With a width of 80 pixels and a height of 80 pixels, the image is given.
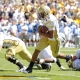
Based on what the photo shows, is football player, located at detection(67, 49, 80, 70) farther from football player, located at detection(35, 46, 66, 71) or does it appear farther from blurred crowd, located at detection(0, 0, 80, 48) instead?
blurred crowd, located at detection(0, 0, 80, 48)

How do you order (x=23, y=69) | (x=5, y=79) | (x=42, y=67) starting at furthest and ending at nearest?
(x=42, y=67)
(x=23, y=69)
(x=5, y=79)

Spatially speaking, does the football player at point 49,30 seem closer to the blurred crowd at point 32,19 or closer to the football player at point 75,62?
the football player at point 75,62

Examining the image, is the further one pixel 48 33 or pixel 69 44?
pixel 69 44

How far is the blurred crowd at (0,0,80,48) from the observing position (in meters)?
20.0

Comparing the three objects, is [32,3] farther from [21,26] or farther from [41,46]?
[41,46]

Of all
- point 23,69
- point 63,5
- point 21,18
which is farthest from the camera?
point 63,5

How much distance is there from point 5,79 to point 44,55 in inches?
99.1

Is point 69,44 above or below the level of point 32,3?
below

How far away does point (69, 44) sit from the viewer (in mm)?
20547

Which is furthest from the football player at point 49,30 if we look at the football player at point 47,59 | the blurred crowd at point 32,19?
the blurred crowd at point 32,19

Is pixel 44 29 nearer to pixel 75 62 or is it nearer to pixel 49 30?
pixel 49 30

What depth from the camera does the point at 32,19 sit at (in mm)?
21781

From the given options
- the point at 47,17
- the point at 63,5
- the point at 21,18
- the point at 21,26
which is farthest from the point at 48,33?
the point at 63,5

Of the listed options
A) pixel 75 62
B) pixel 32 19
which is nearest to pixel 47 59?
pixel 75 62
